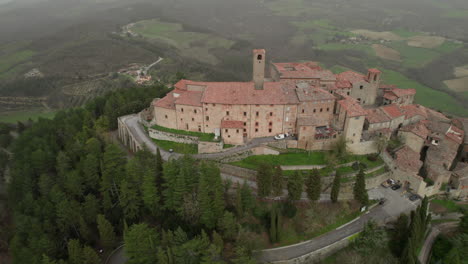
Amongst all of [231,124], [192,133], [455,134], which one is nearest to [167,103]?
[192,133]

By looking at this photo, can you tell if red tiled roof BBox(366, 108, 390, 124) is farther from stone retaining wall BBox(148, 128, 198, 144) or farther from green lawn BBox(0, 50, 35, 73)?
green lawn BBox(0, 50, 35, 73)

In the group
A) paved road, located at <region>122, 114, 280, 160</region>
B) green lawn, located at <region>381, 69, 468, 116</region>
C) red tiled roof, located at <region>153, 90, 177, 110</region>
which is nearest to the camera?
paved road, located at <region>122, 114, 280, 160</region>

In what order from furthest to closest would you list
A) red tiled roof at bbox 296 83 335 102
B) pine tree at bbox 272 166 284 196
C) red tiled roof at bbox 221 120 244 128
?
red tiled roof at bbox 296 83 335 102 < red tiled roof at bbox 221 120 244 128 < pine tree at bbox 272 166 284 196

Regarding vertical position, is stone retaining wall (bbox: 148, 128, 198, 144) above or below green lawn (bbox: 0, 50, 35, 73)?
above

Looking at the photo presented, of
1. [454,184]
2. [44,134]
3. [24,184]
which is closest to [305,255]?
[454,184]

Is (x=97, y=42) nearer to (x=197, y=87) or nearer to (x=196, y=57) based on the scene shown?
(x=196, y=57)

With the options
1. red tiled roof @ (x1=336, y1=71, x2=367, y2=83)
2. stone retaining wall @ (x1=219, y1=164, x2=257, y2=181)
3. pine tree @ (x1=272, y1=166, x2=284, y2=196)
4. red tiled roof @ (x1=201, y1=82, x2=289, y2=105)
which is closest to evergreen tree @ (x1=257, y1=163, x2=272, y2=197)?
pine tree @ (x1=272, y1=166, x2=284, y2=196)
